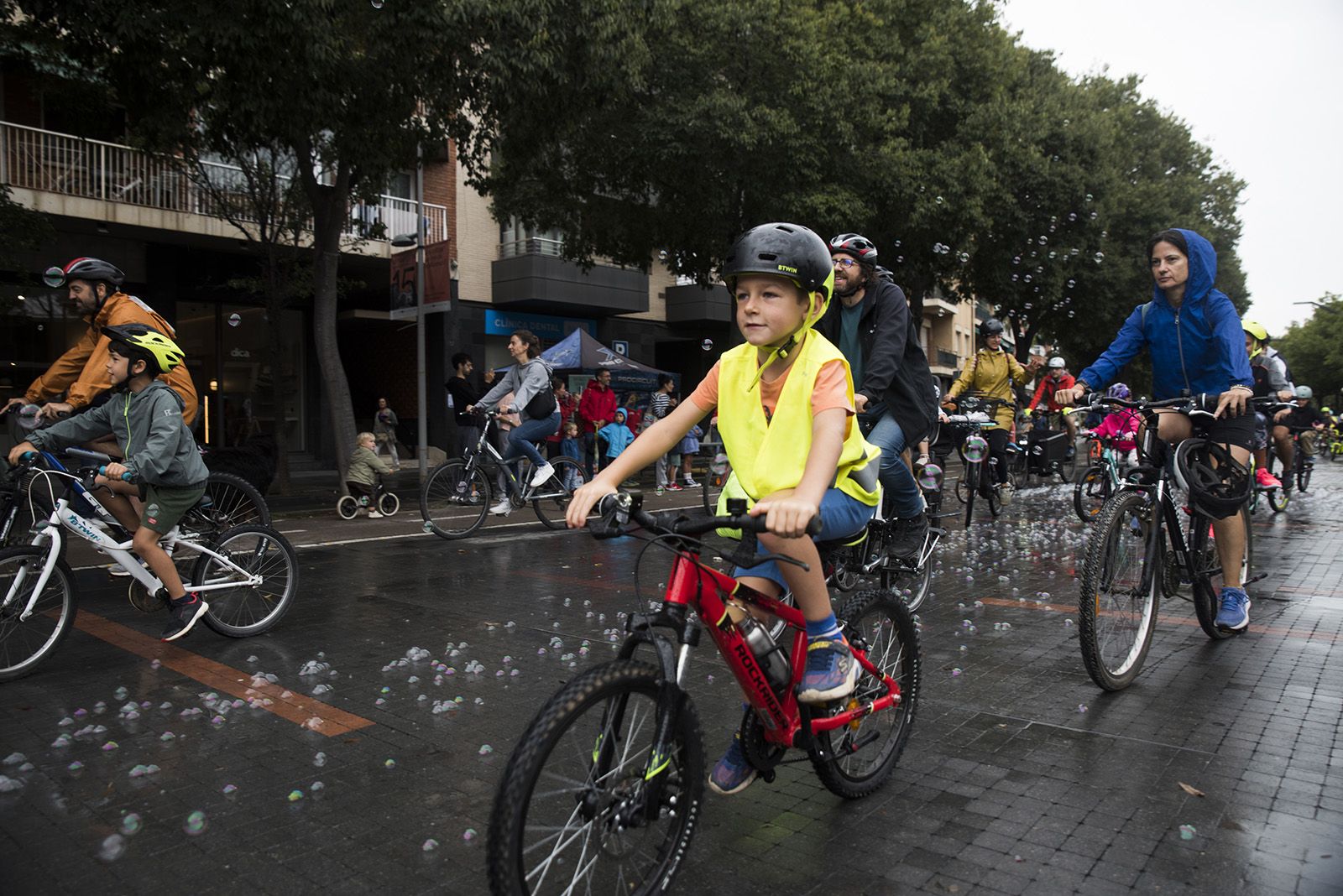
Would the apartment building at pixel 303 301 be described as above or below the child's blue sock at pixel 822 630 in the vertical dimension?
above

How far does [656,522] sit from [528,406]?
829cm

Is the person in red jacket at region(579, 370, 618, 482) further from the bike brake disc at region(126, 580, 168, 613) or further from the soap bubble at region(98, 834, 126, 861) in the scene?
the soap bubble at region(98, 834, 126, 861)

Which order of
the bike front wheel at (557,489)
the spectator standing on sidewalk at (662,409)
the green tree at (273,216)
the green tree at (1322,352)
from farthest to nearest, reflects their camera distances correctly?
the green tree at (1322,352) < the spectator standing on sidewalk at (662,409) < the green tree at (273,216) < the bike front wheel at (557,489)

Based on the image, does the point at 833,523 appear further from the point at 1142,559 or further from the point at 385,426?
the point at 385,426

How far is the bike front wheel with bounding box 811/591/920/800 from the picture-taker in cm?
303

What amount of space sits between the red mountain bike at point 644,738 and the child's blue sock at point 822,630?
36mm

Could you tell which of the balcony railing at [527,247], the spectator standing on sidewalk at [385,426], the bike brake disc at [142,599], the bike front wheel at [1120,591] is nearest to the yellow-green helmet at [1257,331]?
the bike front wheel at [1120,591]

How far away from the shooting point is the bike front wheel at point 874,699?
3.03 m

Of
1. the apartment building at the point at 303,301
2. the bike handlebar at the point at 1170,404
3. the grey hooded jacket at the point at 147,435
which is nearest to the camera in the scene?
the bike handlebar at the point at 1170,404

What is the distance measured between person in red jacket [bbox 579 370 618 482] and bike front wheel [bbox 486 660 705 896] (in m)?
14.7

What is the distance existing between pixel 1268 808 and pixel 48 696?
15.6 ft

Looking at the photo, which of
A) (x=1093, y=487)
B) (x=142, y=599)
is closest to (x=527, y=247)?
(x=1093, y=487)

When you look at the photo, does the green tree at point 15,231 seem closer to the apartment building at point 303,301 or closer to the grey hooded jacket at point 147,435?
the apartment building at point 303,301

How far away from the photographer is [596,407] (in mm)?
17203
